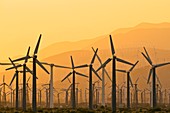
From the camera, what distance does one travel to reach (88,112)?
9806 centimetres

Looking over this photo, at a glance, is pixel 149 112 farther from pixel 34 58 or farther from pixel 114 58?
pixel 34 58

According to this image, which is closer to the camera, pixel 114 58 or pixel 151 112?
pixel 151 112

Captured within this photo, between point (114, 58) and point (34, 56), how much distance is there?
17.6 metres

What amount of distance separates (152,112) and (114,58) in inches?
597

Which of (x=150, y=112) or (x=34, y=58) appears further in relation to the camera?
(x=34, y=58)

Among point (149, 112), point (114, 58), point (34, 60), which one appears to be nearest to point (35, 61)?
point (34, 60)

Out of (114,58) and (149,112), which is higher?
(114,58)

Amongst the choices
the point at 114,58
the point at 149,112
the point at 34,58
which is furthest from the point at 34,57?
the point at 149,112

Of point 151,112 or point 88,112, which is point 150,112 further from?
point 88,112

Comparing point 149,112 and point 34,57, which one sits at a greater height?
point 34,57

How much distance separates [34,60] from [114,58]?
57.7ft

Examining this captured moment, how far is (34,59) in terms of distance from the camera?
10681cm

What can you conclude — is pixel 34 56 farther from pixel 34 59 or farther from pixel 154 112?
pixel 154 112

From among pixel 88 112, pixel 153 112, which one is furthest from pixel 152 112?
pixel 88 112
